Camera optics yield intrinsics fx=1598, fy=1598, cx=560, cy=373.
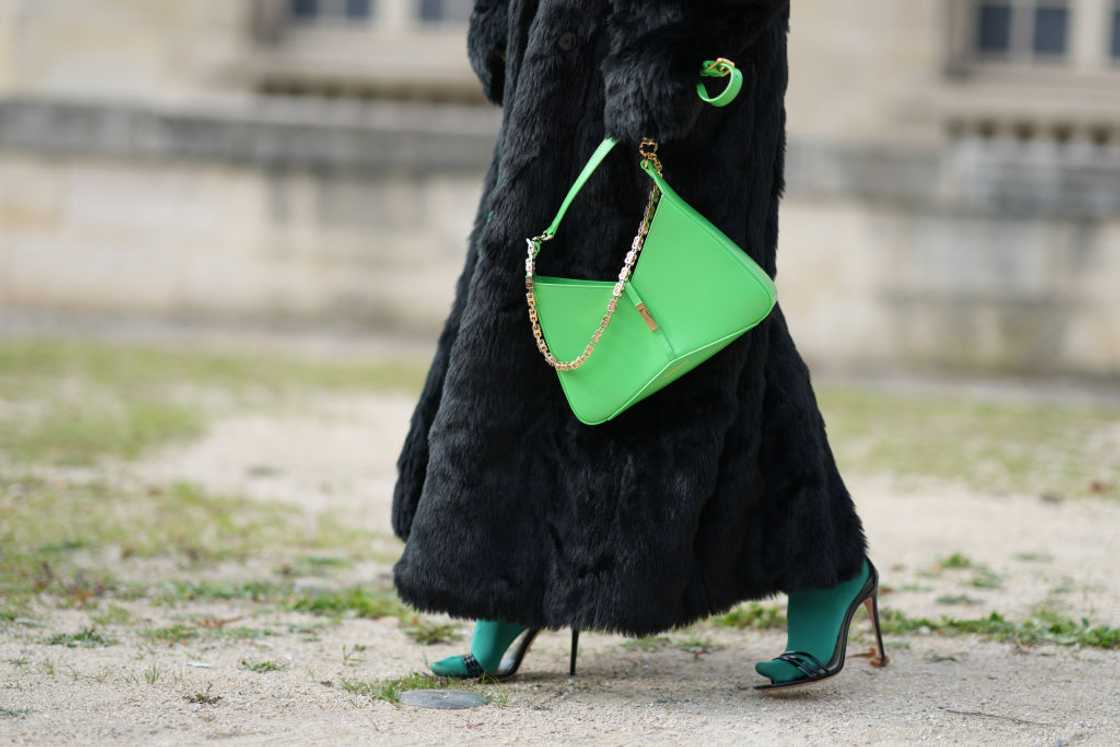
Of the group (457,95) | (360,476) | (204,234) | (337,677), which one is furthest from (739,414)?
(457,95)

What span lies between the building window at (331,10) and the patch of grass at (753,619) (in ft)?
39.4

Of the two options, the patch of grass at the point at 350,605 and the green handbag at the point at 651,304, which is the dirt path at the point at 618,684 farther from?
the green handbag at the point at 651,304

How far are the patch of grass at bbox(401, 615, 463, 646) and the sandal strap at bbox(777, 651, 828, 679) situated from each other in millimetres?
1046

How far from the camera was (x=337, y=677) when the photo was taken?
380cm

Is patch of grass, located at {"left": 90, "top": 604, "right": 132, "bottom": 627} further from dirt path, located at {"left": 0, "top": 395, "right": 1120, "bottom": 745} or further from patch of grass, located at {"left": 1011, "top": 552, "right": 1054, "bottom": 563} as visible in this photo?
patch of grass, located at {"left": 1011, "top": 552, "right": 1054, "bottom": 563}

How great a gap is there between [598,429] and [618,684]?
0.75 m

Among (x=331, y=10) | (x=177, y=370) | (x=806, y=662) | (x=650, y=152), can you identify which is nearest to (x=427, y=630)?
(x=806, y=662)

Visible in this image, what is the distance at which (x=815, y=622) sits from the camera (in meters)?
3.64

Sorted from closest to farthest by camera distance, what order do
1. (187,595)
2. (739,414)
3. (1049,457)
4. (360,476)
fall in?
(739,414), (187,595), (360,476), (1049,457)

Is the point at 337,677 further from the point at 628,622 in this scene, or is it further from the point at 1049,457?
the point at 1049,457

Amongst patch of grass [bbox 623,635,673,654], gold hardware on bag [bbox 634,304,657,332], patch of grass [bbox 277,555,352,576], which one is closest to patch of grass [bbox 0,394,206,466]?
patch of grass [bbox 277,555,352,576]

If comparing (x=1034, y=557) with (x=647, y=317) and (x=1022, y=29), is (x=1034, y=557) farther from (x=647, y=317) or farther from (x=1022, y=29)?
(x=1022, y=29)

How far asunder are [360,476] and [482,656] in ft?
11.0

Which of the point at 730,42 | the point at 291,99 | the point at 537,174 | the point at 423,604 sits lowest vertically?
the point at 423,604
